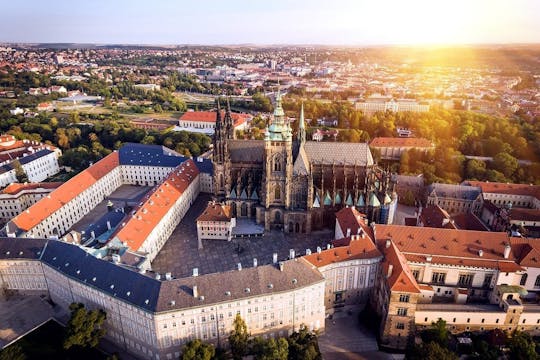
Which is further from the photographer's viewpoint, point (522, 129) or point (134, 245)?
point (522, 129)

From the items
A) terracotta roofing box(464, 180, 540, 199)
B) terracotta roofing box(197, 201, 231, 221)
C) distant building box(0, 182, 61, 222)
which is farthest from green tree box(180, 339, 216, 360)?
terracotta roofing box(464, 180, 540, 199)

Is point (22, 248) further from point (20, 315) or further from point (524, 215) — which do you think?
point (524, 215)

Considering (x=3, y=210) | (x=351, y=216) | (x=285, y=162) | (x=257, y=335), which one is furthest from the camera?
(x=3, y=210)

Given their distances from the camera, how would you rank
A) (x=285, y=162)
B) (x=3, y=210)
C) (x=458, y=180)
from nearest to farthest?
(x=285, y=162)
(x=3, y=210)
(x=458, y=180)

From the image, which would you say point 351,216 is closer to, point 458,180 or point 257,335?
point 257,335

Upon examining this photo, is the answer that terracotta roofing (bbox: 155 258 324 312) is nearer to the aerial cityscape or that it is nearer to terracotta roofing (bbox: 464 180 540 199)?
the aerial cityscape

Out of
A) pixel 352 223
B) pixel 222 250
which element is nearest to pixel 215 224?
pixel 222 250

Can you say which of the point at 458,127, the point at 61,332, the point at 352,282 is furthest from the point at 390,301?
the point at 458,127

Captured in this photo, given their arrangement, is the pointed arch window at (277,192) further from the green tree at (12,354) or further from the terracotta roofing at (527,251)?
the green tree at (12,354)
